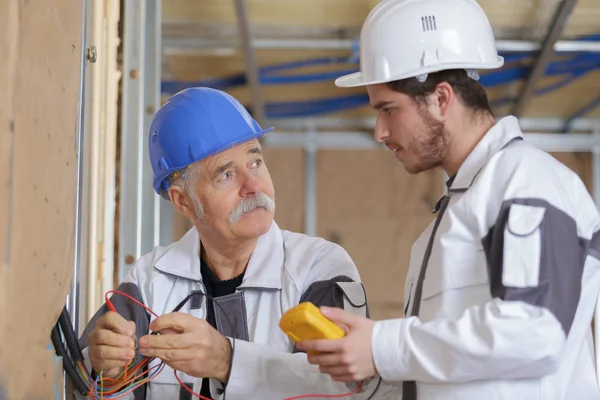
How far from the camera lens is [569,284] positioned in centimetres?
129

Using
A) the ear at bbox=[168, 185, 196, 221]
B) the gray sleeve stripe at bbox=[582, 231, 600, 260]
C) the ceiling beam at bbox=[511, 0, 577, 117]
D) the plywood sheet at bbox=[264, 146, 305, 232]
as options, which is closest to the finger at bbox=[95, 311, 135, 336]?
the ear at bbox=[168, 185, 196, 221]

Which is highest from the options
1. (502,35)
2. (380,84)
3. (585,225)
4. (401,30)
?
(502,35)

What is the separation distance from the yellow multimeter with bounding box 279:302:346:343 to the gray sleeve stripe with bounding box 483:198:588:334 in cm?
28

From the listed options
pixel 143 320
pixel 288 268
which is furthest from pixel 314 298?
pixel 143 320

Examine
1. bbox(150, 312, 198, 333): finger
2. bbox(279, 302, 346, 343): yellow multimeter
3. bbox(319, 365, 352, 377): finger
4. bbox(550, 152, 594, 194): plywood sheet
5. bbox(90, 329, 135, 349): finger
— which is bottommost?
A: bbox(90, 329, 135, 349): finger

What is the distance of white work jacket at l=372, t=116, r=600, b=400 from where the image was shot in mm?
1273

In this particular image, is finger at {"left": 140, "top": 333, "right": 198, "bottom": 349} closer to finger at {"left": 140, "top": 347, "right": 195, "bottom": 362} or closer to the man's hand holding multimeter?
finger at {"left": 140, "top": 347, "right": 195, "bottom": 362}

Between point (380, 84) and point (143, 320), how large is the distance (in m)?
0.80

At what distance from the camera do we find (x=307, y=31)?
3955mm

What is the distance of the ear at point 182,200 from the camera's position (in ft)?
6.64

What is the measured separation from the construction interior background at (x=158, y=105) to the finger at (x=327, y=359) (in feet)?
1.56

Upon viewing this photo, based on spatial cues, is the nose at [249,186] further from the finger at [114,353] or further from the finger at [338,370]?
the finger at [338,370]

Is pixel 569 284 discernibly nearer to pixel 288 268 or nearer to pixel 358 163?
pixel 288 268

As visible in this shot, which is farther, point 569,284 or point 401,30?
point 401,30
